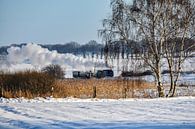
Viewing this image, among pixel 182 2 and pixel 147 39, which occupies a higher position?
pixel 182 2

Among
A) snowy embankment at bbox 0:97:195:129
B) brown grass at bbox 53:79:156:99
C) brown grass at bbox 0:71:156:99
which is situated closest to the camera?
snowy embankment at bbox 0:97:195:129

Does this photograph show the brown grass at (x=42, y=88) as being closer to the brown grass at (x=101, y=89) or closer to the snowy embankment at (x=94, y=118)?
the brown grass at (x=101, y=89)

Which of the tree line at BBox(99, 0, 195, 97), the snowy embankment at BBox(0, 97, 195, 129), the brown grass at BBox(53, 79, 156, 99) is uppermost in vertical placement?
the tree line at BBox(99, 0, 195, 97)

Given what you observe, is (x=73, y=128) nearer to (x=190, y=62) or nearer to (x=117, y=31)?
(x=117, y=31)

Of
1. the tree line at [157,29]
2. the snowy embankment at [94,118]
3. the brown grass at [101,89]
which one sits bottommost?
the snowy embankment at [94,118]

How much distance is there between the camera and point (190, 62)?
3092cm

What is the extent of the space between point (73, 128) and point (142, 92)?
18627 millimetres

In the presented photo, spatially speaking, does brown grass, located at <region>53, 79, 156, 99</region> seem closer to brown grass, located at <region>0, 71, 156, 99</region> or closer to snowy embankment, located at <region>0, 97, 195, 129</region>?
brown grass, located at <region>0, 71, 156, 99</region>

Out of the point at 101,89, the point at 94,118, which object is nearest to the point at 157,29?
the point at 101,89

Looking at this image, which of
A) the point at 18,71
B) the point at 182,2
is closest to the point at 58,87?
the point at 18,71

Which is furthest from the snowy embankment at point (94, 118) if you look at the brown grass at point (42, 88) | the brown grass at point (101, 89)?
the brown grass at point (101, 89)

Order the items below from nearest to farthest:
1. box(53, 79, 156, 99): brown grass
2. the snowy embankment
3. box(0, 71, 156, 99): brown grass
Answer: the snowy embankment, box(0, 71, 156, 99): brown grass, box(53, 79, 156, 99): brown grass

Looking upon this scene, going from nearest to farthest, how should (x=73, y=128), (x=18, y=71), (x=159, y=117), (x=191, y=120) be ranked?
(x=73, y=128) → (x=191, y=120) → (x=159, y=117) → (x=18, y=71)

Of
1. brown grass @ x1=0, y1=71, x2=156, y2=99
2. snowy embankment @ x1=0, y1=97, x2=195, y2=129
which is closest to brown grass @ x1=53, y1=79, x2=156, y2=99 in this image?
brown grass @ x1=0, y1=71, x2=156, y2=99
